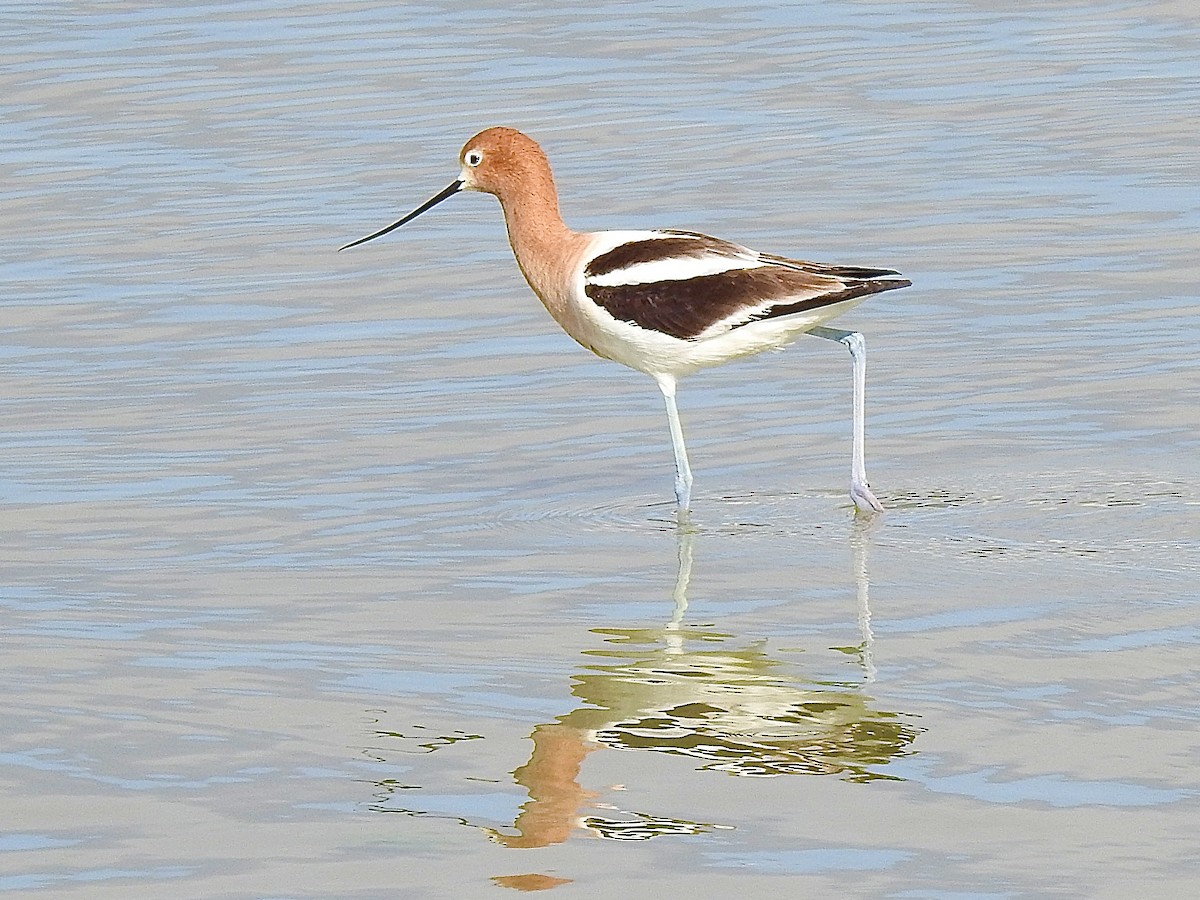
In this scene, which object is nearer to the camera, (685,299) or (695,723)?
(695,723)

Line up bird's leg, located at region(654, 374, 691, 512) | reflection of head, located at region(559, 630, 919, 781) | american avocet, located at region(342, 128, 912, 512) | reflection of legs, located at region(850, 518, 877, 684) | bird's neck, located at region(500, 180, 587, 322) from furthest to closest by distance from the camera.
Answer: bird's neck, located at region(500, 180, 587, 322), american avocet, located at region(342, 128, 912, 512), bird's leg, located at region(654, 374, 691, 512), reflection of legs, located at region(850, 518, 877, 684), reflection of head, located at region(559, 630, 919, 781)

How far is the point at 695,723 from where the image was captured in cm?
622

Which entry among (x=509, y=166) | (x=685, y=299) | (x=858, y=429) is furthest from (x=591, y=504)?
(x=509, y=166)

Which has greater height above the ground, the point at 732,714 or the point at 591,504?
the point at 591,504

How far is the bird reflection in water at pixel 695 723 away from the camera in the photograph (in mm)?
5598

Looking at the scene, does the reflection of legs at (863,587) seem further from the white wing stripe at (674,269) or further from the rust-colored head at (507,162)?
the rust-colored head at (507,162)

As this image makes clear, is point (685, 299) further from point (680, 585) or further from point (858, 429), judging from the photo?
point (680, 585)

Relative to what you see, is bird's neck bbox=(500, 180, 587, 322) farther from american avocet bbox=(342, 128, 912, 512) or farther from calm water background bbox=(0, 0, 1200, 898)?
calm water background bbox=(0, 0, 1200, 898)

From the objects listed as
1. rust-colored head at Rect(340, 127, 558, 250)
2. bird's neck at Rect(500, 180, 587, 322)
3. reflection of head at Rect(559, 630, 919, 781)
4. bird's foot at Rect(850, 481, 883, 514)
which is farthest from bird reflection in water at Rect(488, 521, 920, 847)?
rust-colored head at Rect(340, 127, 558, 250)

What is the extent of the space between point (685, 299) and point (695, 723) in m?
2.92

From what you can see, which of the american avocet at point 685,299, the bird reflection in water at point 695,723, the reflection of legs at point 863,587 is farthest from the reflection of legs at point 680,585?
the reflection of legs at point 863,587

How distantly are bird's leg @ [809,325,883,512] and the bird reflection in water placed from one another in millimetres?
1217

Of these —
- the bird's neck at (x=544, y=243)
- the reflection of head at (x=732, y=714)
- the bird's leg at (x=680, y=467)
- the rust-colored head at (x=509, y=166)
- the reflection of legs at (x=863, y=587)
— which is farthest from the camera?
the rust-colored head at (x=509, y=166)

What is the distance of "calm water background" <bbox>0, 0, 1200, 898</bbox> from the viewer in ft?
18.1
